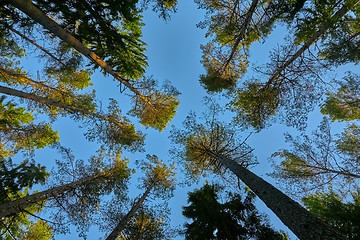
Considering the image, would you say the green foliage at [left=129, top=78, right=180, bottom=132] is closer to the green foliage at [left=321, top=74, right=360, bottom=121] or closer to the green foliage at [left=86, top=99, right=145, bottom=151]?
the green foliage at [left=86, top=99, right=145, bottom=151]

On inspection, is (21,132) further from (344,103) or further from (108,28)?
(344,103)

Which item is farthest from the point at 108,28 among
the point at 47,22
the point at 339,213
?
the point at 339,213

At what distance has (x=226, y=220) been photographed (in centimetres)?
821

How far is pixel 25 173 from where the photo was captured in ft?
25.9

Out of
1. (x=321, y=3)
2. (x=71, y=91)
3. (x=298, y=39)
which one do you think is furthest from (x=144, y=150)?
(x=321, y=3)

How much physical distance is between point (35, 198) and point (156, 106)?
5919mm

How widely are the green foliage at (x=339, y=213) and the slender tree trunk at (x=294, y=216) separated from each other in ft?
7.79

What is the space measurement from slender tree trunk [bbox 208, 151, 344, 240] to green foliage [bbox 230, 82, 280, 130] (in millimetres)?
3738

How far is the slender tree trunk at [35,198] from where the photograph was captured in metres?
7.18

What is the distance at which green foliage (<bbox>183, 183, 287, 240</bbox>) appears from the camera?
7965 millimetres

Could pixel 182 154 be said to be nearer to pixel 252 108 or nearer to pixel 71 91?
pixel 252 108

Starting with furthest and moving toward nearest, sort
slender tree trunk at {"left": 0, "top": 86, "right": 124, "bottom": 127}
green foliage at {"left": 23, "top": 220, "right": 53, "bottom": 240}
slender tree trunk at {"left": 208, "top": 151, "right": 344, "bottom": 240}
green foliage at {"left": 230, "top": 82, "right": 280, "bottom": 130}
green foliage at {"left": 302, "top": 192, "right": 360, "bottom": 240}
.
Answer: green foliage at {"left": 23, "top": 220, "right": 53, "bottom": 240} → green foliage at {"left": 230, "top": 82, "right": 280, "bottom": 130} → slender tree trunk at {"left": 0, "top": 86, "right": 124, "bottom": 127} → green foliage at {"left": 302, "top": 192, "right": 360, "bottom": 240} → slender tree trunk at {"left": 208, "top": 151, "right": 344, "bottom": 240}

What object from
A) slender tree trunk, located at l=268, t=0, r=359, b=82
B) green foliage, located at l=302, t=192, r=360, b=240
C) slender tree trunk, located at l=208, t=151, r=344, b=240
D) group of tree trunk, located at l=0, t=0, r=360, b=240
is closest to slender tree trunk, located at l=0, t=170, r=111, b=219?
group of tree trunk, located at l=0, t=0, r=360, b=240

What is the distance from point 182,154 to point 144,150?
203cm
